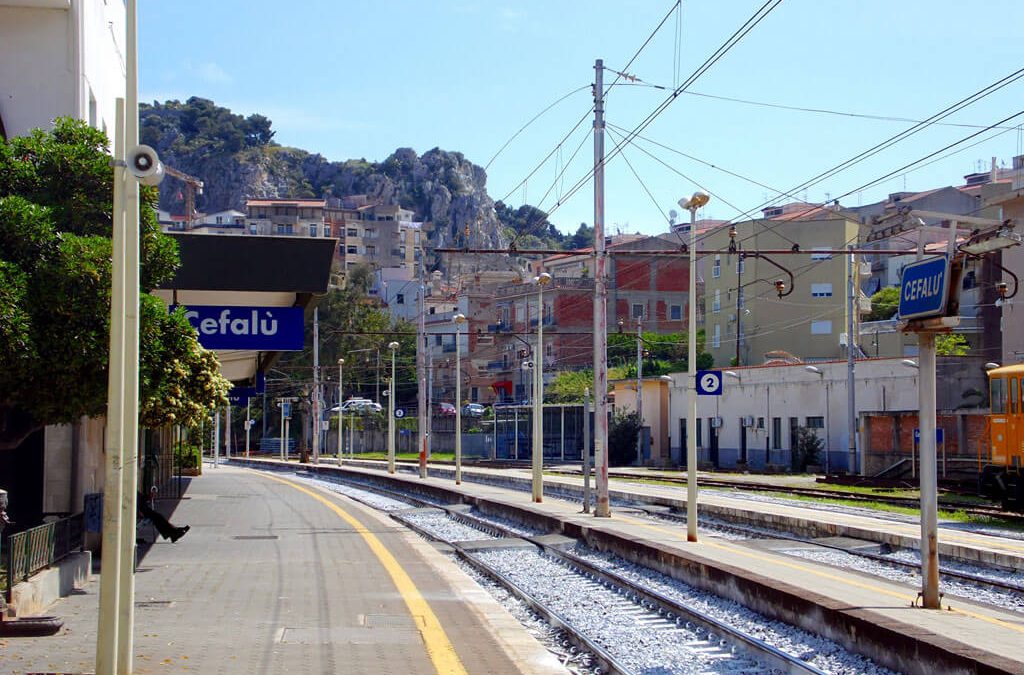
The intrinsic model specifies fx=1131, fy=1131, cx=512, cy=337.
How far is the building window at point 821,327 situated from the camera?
72312 mm

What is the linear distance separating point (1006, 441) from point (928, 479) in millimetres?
17247

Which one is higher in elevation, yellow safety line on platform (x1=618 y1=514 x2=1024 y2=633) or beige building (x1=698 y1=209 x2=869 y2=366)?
beige building (x1=698 y1=209 x2=869 y2=366)

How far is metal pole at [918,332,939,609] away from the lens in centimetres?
1068

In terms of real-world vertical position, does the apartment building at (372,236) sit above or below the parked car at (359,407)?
above

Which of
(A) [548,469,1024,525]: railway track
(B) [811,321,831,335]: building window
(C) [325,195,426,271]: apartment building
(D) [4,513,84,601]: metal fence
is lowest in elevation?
(A) [548,469,1024,525]: railway track

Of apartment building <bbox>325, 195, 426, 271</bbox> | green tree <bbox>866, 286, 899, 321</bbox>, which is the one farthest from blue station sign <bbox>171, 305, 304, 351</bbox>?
apartment building <bbox>325, 195, 426, 271</bbox>

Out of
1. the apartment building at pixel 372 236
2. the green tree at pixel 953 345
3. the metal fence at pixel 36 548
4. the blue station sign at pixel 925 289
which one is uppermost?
the apartment building at pixel 372 236

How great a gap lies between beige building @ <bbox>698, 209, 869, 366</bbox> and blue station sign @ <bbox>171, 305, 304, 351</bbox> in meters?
52.6

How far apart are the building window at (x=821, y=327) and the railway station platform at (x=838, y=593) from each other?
4772 cm

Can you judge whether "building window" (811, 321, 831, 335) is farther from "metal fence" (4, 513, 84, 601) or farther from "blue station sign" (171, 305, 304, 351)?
"metal fence" (4, 513, 84, 601)

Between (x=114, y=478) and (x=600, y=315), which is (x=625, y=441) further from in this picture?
(x=114, y=478)

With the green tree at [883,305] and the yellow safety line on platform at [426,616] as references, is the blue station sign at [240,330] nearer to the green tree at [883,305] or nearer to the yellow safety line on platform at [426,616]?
the yellow safety line on platform at [426,616]

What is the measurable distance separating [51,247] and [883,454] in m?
38.3

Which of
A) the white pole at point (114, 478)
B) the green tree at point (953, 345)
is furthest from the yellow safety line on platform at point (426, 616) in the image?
the green tree at point (953, 345)
